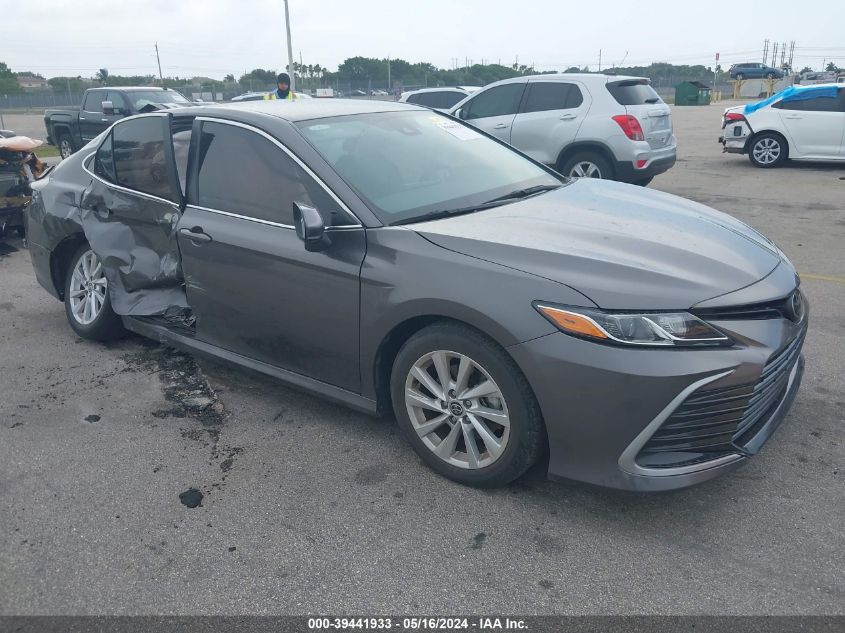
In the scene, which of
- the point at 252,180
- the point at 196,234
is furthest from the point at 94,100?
the point at 252,180

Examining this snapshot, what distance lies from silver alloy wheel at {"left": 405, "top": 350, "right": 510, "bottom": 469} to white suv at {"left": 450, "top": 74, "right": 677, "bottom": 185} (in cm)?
732

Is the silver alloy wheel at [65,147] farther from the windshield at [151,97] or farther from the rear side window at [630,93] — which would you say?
the rear side window at [630,93]

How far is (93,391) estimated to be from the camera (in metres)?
4.43

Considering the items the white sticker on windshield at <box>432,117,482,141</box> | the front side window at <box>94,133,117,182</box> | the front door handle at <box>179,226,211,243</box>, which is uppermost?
the white sticker on windshield at <box>432,117,482,141</box>

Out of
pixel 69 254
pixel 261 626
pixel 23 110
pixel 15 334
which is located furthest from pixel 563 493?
pixel 23 110

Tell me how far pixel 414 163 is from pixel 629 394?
1816mm

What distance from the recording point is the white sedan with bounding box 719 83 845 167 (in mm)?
12648

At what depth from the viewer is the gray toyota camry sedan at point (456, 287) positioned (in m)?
2.75

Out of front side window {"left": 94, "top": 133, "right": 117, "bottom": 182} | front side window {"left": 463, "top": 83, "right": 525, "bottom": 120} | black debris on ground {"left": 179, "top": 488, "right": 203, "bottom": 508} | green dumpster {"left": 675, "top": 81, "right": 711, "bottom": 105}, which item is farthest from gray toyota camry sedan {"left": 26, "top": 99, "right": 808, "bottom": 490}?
green dumpster {"left": 675, "top": 81, "right": 711, "bottom": 105}

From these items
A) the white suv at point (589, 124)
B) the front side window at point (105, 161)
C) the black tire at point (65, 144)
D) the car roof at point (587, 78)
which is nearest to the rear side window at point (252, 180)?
the front side window at point (105, 161)

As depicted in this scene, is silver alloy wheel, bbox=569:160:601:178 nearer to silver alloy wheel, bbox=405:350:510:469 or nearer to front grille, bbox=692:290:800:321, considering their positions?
front grille, bbox=692:290:800:321

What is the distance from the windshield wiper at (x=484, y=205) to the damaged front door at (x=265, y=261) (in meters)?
0.30

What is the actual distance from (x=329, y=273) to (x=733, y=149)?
1246 cm

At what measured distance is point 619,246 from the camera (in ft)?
10.1
